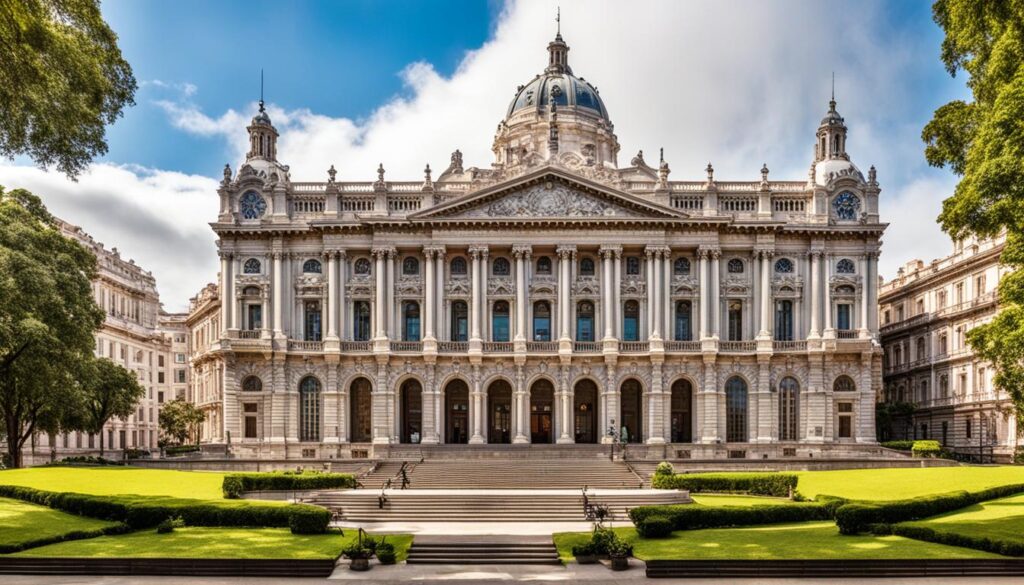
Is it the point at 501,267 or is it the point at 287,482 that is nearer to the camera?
the point at 287,482

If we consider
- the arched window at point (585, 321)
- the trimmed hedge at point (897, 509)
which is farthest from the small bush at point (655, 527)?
the arched window at point (585, 321)

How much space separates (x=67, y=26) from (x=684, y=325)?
49.7 meters

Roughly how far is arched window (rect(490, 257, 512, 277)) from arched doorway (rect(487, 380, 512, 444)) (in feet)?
25.6

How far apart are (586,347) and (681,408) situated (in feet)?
26.8

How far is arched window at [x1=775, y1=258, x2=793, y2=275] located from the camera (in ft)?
224

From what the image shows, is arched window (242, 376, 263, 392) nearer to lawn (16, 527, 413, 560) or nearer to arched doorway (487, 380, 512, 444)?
arched doorway (487, 380, 512, 444)

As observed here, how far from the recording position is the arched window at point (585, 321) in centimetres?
6794

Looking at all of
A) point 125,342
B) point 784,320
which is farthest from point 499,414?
point 125,342

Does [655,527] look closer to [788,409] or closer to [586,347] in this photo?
[586,347]

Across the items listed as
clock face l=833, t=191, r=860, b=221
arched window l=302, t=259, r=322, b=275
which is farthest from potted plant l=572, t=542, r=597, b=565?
clock face l=833, t=191, r=860, b=221

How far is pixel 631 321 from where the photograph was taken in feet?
223

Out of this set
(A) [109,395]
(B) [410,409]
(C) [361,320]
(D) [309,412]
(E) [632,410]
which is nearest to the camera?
(A) [109,395]

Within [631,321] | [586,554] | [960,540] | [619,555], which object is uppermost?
[631,321]

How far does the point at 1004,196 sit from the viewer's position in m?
29.3
